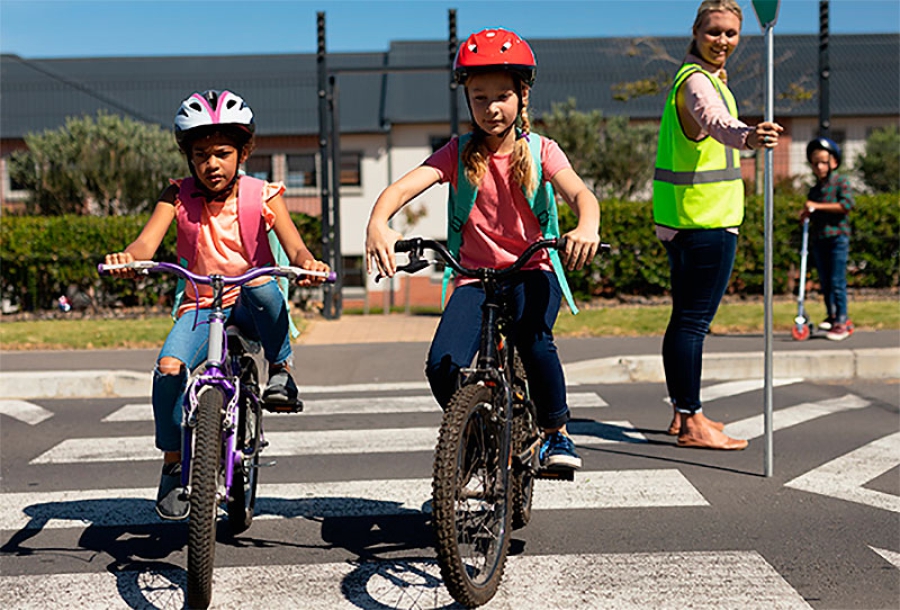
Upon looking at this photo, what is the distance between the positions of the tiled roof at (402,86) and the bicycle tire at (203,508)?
2840 cm

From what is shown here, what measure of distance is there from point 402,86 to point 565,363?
2645 cm

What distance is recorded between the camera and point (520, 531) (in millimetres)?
4832

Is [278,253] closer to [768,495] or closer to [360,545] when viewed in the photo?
[360,545]

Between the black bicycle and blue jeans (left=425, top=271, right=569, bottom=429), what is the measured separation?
0.07m

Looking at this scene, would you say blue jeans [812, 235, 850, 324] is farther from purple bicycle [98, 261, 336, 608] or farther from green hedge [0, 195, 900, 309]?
purple bicycle [98, 261, 336, 608]

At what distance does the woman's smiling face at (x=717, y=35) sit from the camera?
6113mm

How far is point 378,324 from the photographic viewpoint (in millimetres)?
13094

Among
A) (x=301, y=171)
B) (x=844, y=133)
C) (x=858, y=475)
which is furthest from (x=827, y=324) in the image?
(x=844, y=133)

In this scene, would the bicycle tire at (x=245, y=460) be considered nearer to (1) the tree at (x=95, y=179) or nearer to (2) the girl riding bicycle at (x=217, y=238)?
(2) the girl riding bicycle at (x=217, y=238)

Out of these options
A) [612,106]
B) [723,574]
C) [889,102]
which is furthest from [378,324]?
[889,102]

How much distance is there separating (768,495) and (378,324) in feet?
26.5

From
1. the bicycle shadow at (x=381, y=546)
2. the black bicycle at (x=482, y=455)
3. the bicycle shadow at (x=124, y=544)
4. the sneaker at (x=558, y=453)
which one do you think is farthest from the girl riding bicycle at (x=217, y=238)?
the sneaker at (x=558, y=453)

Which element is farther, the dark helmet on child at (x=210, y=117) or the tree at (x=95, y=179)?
the tree at (x=95, y=179)

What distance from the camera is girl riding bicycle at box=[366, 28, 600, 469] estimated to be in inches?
164
